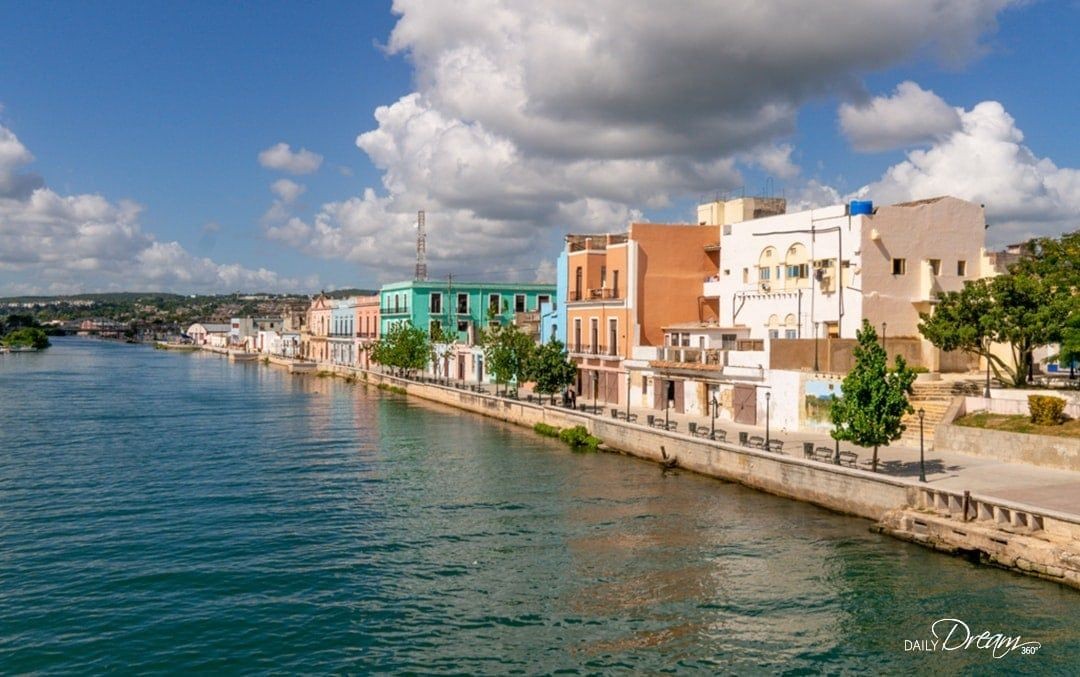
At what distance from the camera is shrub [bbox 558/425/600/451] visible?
38.6 m

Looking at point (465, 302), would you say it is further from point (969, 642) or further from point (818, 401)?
point (969, 642)

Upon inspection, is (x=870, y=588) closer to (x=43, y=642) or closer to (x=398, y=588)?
(x=398, y=588)

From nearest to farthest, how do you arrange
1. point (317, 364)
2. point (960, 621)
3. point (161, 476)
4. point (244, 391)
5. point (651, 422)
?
1. point (960, 621)
2. point (161, 476)
3. point (651, 422)
4. point (244, 391)
5. point (317, 364)

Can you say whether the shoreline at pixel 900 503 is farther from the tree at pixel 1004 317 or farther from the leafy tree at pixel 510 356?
the leafy tree at pixel 510 356

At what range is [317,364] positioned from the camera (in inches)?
3871

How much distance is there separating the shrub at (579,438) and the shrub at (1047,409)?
57.4 feet

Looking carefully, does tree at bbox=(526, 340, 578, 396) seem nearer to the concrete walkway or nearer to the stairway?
the concrete walkway

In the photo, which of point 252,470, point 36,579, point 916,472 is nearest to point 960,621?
point 916,472

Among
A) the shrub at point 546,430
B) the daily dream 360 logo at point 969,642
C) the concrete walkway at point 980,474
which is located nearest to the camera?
the daily dream 360 logo at point 969,642

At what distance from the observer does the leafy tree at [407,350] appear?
229 feet

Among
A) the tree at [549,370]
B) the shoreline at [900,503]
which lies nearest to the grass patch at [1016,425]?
the shoreline at [900,503]

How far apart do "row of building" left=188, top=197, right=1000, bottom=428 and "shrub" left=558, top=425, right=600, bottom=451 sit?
453 cm

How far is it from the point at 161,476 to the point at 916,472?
84.1ft

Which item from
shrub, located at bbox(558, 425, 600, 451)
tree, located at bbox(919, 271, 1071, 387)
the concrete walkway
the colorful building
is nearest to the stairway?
the concrete walkway
